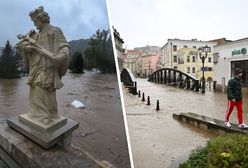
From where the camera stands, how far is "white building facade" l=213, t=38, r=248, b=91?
777mm

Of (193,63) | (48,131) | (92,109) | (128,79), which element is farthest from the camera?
(92,109)

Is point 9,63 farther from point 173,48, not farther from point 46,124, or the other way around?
point 173,48

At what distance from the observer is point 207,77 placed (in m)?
0.94

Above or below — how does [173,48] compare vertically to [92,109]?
above

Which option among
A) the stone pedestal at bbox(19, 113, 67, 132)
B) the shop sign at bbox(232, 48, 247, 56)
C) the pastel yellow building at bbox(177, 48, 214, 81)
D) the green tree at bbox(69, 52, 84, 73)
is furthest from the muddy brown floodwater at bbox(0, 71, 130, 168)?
the shop sign at bbox(232, 48, 247, 56)

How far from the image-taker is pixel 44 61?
838 millimetres

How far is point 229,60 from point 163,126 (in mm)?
270

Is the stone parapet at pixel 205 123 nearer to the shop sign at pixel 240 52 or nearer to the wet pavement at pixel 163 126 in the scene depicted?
the wet pavement at pixel 163 126

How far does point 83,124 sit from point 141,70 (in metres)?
0.64

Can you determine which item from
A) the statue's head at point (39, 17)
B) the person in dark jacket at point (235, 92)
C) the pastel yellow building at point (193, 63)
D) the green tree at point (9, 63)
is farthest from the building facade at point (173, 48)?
Answer: the green tree at point (9, 63)

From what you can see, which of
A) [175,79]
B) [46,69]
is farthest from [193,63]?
[46,69]

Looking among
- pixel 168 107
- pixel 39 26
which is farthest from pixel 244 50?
pixel 39 26

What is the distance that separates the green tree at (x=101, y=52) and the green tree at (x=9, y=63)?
404 mm

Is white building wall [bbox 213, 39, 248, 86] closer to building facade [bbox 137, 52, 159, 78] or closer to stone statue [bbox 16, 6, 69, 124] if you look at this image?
building facade [bbox 137, 52, 159, 78]
